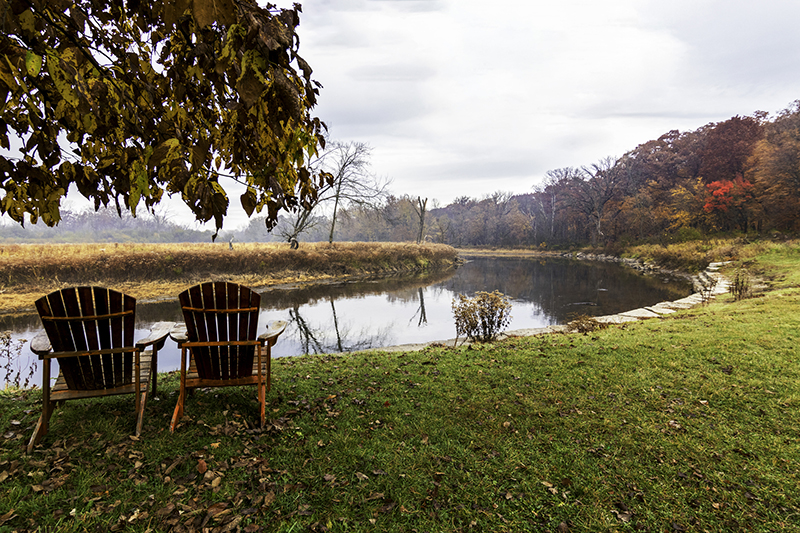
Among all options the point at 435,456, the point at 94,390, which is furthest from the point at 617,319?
the point at 94,390

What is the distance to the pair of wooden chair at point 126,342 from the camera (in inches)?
93.9

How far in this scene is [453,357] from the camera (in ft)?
15.2

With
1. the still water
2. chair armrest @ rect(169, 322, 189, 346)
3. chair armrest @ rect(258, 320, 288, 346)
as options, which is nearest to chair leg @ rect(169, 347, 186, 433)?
chair armrest @ rect(169, 322, 189, 346)

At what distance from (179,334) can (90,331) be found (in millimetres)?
551

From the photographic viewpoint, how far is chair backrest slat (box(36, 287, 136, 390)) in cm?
238

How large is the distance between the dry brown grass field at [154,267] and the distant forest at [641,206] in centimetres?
265

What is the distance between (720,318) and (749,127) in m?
38.8

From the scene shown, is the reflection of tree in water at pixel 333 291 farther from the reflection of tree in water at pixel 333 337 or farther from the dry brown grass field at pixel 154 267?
the reflection of tree in water at pixel 333 337

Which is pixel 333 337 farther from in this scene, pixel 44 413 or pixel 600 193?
pixel 600 193

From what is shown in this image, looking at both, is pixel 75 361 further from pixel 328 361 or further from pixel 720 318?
pixel 720 318

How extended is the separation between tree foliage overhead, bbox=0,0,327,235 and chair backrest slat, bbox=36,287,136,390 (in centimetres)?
62

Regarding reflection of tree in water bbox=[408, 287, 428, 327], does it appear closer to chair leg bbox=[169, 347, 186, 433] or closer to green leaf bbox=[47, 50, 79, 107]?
chair leg bbox=[169, 347, 186, 433]

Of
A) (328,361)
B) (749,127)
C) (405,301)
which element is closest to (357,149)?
(405,301)

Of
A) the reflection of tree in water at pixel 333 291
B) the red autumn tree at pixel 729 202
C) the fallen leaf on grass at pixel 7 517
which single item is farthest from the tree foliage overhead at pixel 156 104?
the red autumn tree at pixel 729 202
